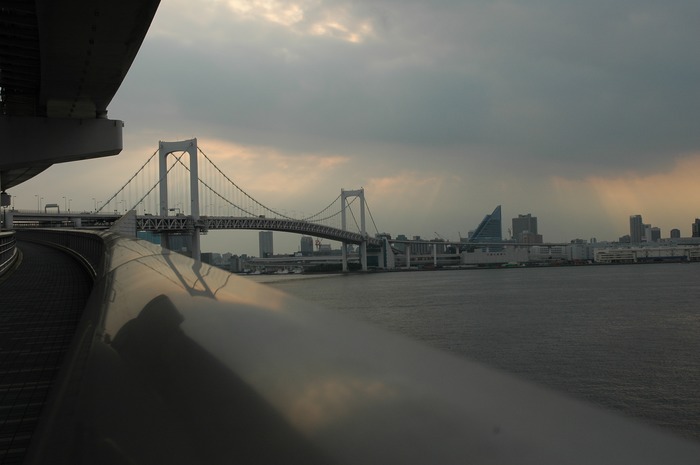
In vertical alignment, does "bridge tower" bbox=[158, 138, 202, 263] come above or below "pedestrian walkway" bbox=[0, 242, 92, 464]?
above

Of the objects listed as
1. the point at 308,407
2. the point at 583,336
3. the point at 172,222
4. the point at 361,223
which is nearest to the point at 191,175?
the point at 172,222

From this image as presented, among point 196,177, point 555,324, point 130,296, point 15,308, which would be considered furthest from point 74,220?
point 130,296

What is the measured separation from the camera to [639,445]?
0.39 metres

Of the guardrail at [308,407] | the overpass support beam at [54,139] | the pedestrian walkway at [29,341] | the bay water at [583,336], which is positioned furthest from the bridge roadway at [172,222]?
the guardrail at [308,407]

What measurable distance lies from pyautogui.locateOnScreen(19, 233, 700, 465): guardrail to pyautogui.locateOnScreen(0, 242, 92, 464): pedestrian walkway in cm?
114

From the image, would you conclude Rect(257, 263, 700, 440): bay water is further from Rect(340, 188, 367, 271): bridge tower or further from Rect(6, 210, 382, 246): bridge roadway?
Rect(340, 188, 367, 271): bridge tower

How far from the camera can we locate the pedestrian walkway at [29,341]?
6.39 feet

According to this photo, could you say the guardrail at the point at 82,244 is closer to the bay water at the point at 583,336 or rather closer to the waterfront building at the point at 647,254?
the bay water at the point at 583,336

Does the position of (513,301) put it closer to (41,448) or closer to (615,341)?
(615,341)

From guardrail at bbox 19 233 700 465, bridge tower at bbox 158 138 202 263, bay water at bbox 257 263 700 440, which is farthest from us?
bridge tower at bbox 158 138 202 263

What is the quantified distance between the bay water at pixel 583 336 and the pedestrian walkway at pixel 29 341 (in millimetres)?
2075


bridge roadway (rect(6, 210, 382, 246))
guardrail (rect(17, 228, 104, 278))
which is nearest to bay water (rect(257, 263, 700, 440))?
guardrail (rect(17, 228, 104, 278))

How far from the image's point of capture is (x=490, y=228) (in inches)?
3255

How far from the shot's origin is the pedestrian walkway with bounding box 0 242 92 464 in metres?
1.95
